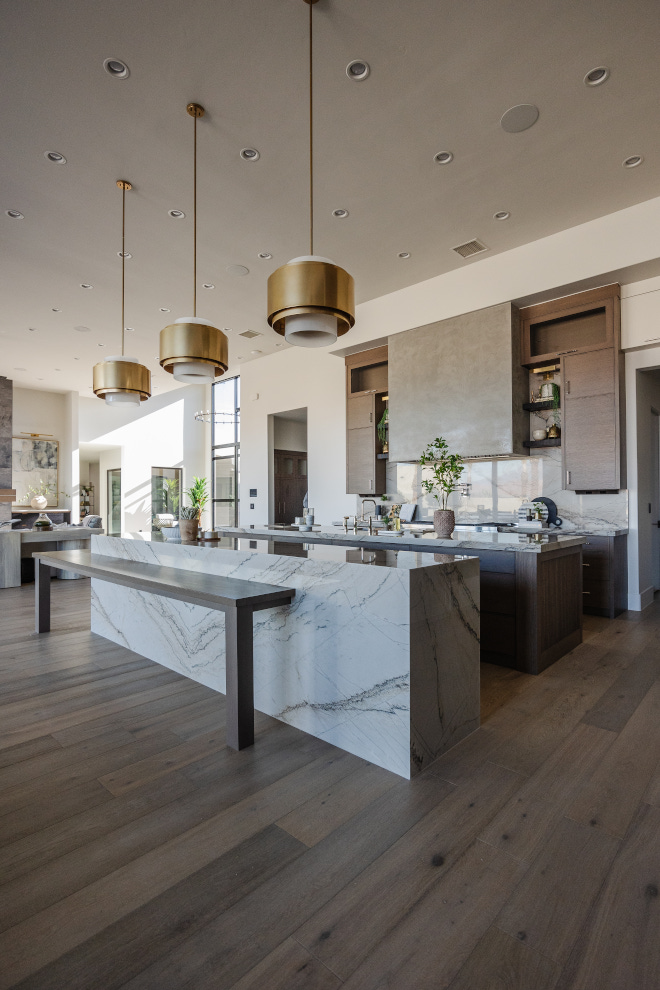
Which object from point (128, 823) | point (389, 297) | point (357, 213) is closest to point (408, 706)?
point (128, 823)

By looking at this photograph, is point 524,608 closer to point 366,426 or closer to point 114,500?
point 366,426

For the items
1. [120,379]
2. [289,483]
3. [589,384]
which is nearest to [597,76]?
[589,384]

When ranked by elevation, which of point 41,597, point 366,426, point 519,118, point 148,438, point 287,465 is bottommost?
point 41,597

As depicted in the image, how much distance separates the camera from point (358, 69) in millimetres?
3029

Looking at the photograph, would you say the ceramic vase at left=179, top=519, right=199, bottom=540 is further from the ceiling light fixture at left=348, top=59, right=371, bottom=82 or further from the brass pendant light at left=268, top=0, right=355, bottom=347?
the ceiling light fixture at left=348, top=59, right=371, bottom=82

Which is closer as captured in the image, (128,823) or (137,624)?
(128,823)

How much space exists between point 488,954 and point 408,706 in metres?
0.82

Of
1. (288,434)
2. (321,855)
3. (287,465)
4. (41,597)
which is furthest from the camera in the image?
(288,434)

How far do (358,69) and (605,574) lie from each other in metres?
4.49

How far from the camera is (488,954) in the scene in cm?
123

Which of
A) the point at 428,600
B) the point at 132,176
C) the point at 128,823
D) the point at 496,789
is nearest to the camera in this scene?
the point at 128,823

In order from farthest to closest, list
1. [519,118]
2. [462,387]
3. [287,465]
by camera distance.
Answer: [287,465]
[462,387]
[519,118]

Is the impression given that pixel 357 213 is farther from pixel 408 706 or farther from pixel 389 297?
pixel 408 706

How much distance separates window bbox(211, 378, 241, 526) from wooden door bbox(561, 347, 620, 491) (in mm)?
7446
